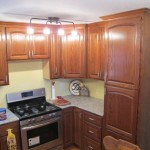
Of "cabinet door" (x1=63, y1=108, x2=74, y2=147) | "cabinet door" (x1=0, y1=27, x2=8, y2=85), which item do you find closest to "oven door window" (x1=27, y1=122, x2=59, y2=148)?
"cabinet door" (x1=63, y1=108, x2=74, y2=147)

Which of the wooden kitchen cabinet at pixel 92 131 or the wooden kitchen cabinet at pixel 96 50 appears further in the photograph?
the wooden kitchen cabinet at pixel 96 50

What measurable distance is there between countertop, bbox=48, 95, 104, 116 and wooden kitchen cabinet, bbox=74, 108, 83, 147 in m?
0.11

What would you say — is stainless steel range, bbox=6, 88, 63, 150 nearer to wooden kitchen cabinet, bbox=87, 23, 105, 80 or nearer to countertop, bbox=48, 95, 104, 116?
countertop, bbox=48, 95, 104, 116

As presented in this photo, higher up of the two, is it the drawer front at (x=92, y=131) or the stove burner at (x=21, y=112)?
the stove burner at (x=21, y=112)

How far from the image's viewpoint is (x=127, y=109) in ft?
7.88

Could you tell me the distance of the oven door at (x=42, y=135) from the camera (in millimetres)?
2839

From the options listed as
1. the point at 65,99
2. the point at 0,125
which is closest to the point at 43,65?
the point at 65,99

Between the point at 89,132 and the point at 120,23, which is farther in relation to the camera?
the point at 89,132

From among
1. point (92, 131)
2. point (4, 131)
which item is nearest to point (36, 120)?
point (4, 131)

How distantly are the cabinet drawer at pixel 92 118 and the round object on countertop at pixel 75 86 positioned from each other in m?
0.83

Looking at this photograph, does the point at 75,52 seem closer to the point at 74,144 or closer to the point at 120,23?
the point at 120,23

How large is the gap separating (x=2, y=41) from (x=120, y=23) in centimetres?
166

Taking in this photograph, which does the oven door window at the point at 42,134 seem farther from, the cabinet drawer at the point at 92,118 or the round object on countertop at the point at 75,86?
the round object on countertop at the point at 75,86

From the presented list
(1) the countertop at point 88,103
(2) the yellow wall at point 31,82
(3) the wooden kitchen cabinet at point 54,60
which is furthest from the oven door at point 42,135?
(3) the wooden kitchen cabinet at point 54,60
